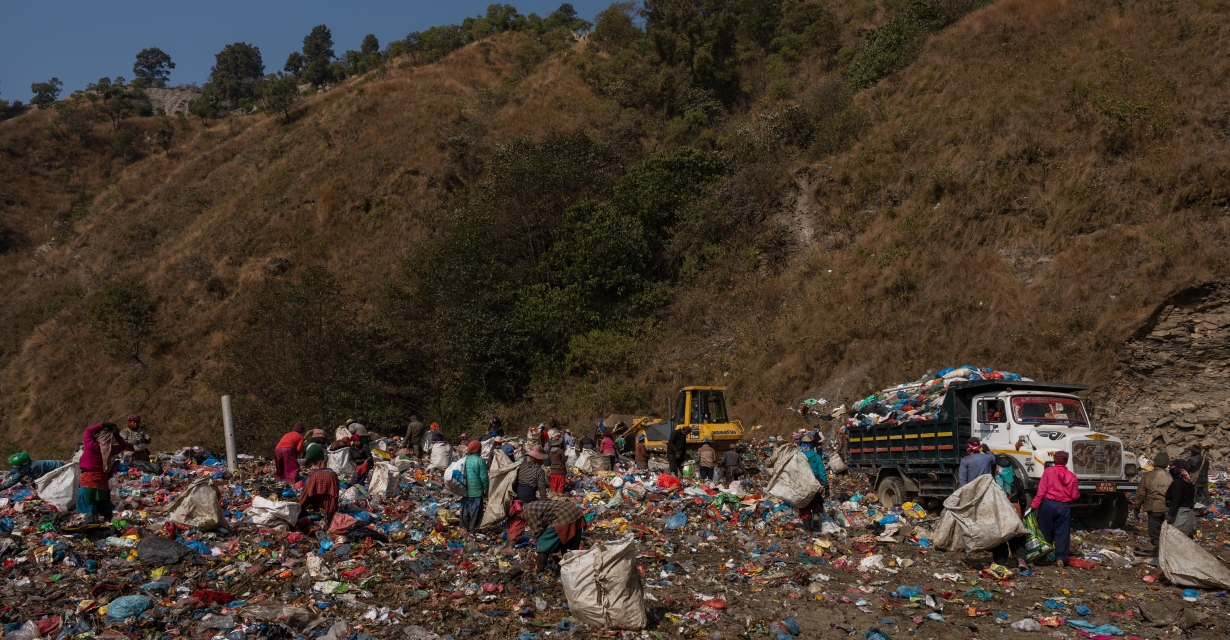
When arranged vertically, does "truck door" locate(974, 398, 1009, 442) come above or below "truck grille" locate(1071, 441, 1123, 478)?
above

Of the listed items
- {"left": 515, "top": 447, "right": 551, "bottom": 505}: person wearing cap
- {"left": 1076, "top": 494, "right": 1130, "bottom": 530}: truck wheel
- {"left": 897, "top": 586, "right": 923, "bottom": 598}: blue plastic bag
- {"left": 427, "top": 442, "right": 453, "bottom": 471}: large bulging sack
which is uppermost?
{"left": 515, "top": 447, "right": 551, "bottom": 505}: person wearing cap

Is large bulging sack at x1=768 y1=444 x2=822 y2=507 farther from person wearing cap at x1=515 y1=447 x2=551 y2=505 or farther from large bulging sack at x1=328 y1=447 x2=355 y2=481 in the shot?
large bulging sack at x1=328 y1=447 x2=355 y2=481

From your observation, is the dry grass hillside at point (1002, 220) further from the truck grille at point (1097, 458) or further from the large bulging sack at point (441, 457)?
the large bulging sack at point (441, 457)

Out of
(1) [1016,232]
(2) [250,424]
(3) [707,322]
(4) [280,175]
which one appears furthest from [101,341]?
(1) [1016,232]

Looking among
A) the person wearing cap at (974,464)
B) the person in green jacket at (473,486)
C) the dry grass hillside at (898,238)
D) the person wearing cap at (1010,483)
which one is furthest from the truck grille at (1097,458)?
the person in green jacket at (473,486)

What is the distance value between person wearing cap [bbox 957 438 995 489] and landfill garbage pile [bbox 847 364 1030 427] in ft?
7.62

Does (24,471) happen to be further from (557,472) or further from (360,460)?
(557,472)

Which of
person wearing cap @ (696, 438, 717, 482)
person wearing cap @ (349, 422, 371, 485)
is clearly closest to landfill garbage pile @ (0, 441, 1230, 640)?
person wearing cap @ (349, 422, 371, 485)

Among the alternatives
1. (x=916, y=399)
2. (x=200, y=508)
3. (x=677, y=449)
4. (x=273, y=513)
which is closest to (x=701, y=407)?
(x=677, y=449)

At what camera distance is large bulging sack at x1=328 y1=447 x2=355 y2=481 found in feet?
40.0

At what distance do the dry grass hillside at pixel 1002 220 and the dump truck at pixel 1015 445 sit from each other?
5163 mm

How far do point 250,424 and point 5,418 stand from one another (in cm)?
2604

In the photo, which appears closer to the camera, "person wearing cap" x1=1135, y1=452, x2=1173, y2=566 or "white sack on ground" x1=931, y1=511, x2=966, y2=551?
"white sack on ground" x1=931, y1=511, x2=966, y2=551

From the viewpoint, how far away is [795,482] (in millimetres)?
9258
